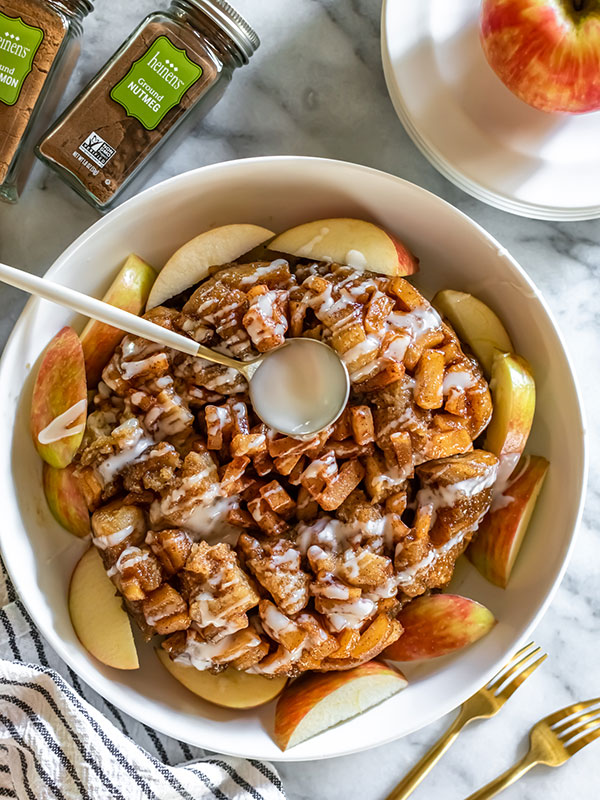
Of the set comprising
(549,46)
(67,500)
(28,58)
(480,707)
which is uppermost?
(549,46)

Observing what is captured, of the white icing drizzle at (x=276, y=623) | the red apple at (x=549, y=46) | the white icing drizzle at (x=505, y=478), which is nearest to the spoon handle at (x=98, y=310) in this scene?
the white icing drizzle at (x=276, y=623)

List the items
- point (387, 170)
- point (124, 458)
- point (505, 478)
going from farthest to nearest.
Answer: point (387, 170), point (505, 478), point (124, 458)

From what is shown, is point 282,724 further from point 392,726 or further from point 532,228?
point 532,228

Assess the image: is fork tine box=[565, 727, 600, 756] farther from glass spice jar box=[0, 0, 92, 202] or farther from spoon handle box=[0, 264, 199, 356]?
glass spice jar box=[0, 0, 92, 202]

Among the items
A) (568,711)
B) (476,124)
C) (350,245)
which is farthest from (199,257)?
(568,711)

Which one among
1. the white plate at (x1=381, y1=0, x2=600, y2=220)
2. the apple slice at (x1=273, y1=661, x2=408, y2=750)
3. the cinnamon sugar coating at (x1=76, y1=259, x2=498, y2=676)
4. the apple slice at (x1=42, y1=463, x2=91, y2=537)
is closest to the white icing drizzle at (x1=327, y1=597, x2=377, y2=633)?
the cinnamon sugar coating at (x1=76, y1=259, x2=498, y2=676)

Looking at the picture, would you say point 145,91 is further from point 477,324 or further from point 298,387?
point 477,324

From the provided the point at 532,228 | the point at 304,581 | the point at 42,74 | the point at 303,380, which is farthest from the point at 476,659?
the point at 42,74
